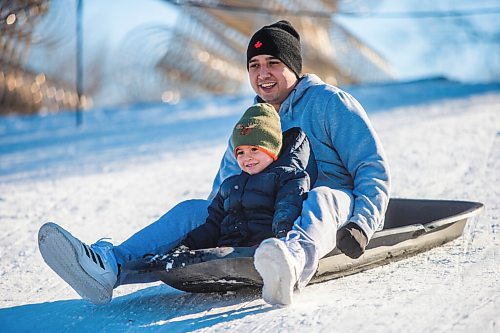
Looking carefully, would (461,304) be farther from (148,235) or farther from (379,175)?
(148,235)

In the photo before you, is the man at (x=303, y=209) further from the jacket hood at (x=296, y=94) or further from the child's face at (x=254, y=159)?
the child's face at (x=254, y=159)

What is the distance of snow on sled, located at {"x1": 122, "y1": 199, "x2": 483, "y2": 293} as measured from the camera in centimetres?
233

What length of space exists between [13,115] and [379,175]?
8.16 m

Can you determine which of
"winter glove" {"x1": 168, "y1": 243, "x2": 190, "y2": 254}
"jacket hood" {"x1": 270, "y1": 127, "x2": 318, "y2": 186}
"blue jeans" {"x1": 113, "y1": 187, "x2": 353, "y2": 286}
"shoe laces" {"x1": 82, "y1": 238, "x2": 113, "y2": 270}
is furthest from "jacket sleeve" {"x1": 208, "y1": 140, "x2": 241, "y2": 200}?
"shoe laces" {"x1": 82, "y1": 238, "x2": 113, "y2": 270}

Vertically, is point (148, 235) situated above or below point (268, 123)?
below

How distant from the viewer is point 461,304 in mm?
2227

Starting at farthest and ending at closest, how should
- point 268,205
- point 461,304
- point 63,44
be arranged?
point 63,44 < point 268,205 < point 461,304

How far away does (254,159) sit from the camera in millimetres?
2562

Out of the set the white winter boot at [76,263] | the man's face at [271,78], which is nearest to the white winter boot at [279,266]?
the white winter boot at [76,263]

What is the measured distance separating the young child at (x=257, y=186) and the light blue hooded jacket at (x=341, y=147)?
0.41 feet

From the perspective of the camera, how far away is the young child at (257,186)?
2502mm

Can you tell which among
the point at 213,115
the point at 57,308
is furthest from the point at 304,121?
the point at 213,115

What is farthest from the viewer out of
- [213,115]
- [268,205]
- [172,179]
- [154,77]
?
[154,77]

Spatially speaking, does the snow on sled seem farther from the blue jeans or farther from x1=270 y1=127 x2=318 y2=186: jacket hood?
x1=270 y1=127 x2=318 y2=186: jacket hood
